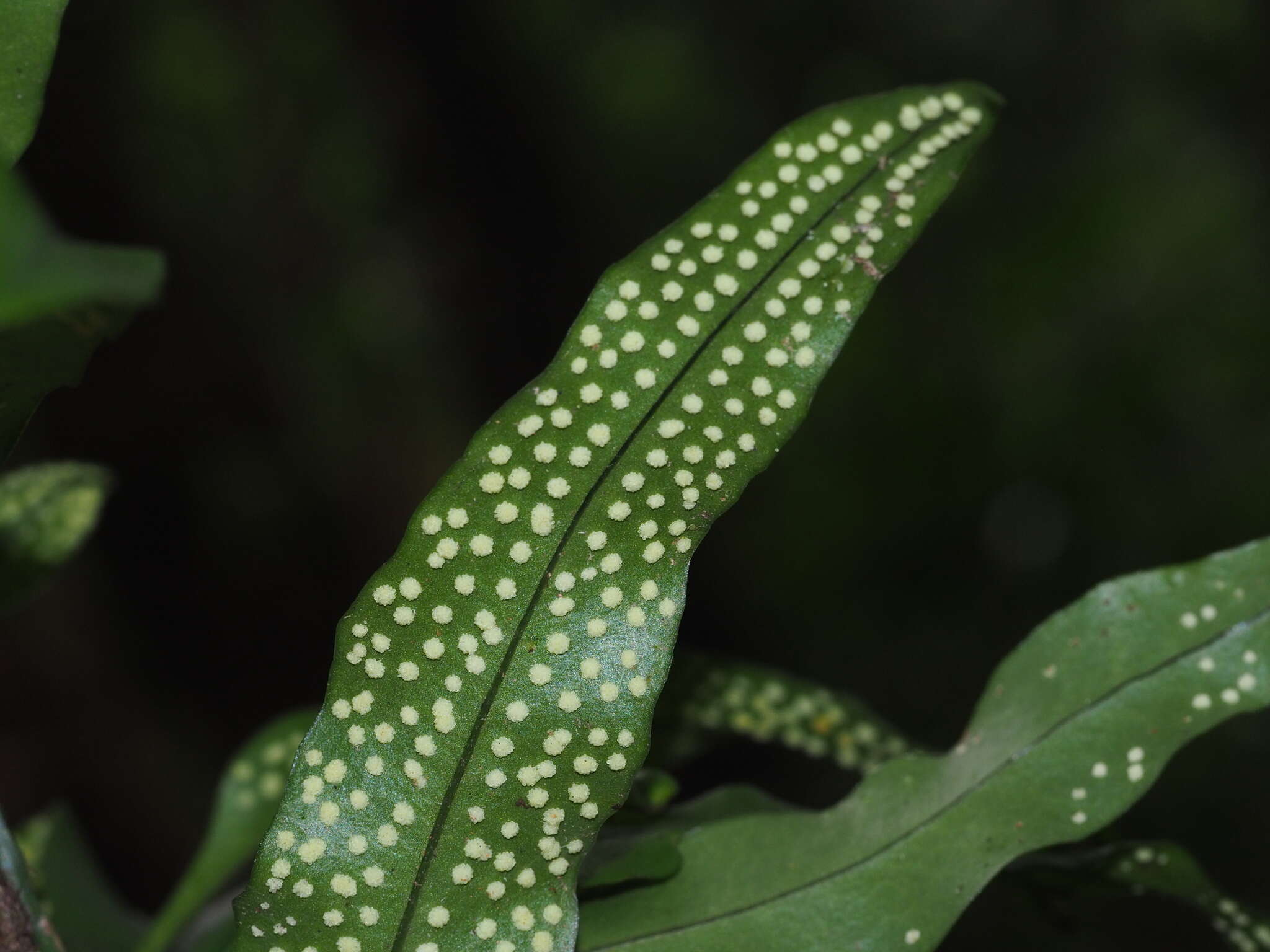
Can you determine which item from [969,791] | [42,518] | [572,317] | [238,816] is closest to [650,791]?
[969,791]

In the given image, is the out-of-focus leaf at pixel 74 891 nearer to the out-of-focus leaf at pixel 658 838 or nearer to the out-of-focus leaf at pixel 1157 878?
the out-of-focus leaf at pixel 658 838

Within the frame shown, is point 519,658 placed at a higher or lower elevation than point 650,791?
higher

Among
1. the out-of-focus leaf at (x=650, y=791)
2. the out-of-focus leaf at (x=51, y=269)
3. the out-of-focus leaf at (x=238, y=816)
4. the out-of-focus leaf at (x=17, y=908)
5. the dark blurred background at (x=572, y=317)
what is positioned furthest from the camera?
the dark blurred background at (x=572, y=317)

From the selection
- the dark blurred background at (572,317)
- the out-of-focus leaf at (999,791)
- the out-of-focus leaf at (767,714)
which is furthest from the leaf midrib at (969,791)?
the dark blurred background at (572,317)

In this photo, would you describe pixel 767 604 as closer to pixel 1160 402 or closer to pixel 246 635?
pixel 1160 402

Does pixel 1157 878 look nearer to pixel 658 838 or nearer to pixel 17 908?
pixel 658 838

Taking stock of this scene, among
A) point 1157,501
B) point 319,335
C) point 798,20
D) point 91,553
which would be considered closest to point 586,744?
point 91,553
